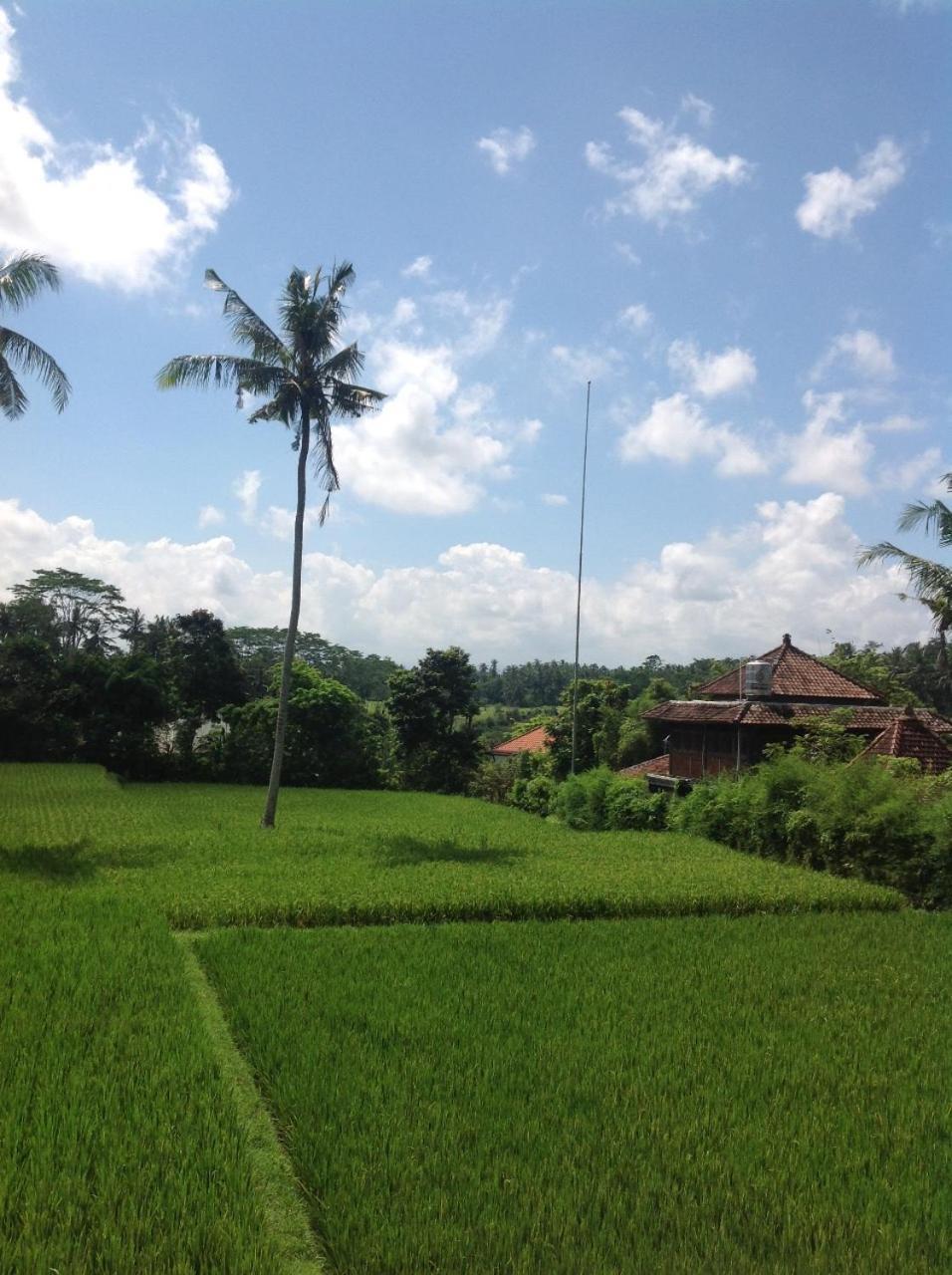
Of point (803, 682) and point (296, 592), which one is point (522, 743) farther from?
point (296, 592)

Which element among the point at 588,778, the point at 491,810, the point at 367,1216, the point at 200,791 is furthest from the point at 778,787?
the point at 200,791

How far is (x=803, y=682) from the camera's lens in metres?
22.9

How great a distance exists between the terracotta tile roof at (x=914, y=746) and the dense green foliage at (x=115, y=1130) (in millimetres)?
14541

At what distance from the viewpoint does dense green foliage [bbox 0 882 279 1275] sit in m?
3.45

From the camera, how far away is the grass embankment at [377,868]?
10367 millimetres

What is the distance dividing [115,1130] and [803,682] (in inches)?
852

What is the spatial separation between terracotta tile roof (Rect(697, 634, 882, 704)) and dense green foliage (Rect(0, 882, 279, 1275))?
1896 centimetres

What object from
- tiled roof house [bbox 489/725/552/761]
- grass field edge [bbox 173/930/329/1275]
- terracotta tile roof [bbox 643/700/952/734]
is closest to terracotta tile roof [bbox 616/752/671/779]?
terracotta tile roof [bbox 643/700/952/734]

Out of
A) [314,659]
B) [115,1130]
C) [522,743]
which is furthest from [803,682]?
[314,659]

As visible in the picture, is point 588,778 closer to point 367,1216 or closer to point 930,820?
point 930,820

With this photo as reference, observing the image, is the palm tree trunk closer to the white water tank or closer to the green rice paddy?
the green rice paddy

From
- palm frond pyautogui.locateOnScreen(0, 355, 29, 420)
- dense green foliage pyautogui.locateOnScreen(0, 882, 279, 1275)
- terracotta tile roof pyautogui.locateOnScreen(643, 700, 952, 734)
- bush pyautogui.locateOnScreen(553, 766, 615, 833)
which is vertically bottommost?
dense green foliage pyautogui.locateOnScreen(0, 882, 279, 1275)

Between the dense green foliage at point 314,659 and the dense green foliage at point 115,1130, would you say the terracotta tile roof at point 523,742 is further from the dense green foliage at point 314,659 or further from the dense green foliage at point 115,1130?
the dense green foliage at point 115,1130

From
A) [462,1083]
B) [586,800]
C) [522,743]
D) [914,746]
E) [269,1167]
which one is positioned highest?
[914,746]
